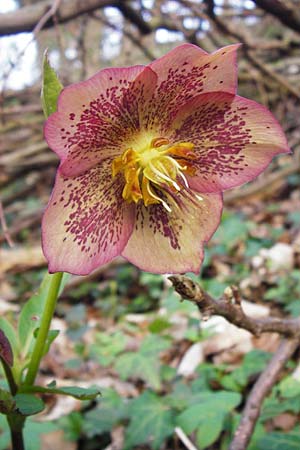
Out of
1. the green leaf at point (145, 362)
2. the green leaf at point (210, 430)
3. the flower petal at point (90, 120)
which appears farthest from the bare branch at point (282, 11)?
the green leaf at point (210, 430)

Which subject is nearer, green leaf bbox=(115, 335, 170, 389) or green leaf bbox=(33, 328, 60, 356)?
green leaf bbox=(33, 328, 60, 356)

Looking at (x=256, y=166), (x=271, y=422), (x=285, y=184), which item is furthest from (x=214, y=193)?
(x=285, y=184)

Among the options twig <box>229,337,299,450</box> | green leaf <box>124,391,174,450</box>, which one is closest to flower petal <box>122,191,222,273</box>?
twig <box>229,337,299,450</box>

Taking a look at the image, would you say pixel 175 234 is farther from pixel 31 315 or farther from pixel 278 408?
pixel 278 408

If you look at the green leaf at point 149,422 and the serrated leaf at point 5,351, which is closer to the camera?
the serrated leaf at point 5,351

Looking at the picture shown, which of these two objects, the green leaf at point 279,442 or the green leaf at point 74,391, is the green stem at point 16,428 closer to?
the green leaf at point 74,391

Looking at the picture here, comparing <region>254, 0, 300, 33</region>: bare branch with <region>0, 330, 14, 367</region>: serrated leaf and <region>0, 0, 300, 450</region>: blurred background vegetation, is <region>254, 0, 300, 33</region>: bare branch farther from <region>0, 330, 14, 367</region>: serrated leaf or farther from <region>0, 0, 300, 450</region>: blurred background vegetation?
<region>0, 330, 14, 367</region>: serrated leaf

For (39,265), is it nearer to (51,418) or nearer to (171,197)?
(51,418)
